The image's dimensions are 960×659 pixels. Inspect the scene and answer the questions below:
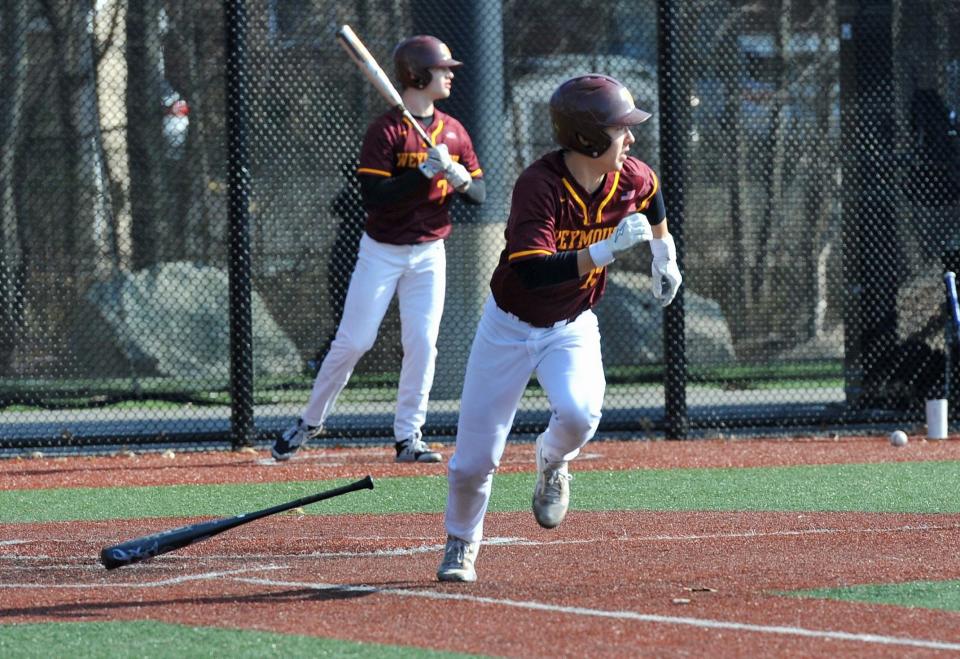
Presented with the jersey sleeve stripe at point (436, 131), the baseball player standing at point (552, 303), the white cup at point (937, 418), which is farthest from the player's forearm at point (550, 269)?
the white cup at point (937, 418)

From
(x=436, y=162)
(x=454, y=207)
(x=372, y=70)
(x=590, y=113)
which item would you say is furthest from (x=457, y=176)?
(x=590, y=113)

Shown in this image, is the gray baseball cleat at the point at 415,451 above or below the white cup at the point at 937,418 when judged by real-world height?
above

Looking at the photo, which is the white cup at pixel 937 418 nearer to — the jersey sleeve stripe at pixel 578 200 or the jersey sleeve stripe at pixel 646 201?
the jersey sleeve stripe at pixel 646 201

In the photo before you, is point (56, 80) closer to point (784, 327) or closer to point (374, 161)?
point (374, 161)

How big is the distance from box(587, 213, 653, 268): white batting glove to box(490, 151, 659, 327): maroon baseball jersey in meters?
0.23

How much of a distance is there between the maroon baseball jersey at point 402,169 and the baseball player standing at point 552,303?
10.9 feet

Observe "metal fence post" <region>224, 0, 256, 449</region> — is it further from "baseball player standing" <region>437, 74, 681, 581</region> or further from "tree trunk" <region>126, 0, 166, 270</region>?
"baseball player standing" <region>437, 74, 681, 581</region>

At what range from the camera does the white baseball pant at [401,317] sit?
8508 millimetres

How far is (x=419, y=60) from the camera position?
27.8ft

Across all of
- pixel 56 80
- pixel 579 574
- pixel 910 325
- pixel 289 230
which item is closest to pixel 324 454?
pixel 289 230

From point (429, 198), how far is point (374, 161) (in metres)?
0.37

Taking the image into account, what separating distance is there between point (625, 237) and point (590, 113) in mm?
521

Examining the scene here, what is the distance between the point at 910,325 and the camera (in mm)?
10648

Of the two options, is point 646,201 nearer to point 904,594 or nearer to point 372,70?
point 904,594
